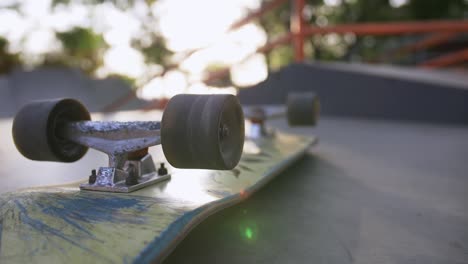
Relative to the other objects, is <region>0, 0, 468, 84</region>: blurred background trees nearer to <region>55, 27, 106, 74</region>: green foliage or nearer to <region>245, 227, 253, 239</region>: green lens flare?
<region>55, 27, 106, 74</region>: green foliage

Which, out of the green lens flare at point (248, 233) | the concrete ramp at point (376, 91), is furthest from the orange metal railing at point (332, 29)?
the green lens flare at point (248, 233)

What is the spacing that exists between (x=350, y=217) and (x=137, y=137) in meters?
0.83

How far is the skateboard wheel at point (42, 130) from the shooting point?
136cm

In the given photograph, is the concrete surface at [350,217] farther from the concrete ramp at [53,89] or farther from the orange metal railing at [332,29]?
the concrete ramp at [53,89]

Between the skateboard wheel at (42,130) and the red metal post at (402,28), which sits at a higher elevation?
the red metal post at (402,28)

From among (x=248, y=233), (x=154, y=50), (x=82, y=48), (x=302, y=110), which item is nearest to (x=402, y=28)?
(x=302, y=110)

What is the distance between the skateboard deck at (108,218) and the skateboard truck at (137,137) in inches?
3.9

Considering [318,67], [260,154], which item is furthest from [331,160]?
[318,67]

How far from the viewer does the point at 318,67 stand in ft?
18.7

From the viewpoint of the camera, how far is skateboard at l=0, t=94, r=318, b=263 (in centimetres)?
90

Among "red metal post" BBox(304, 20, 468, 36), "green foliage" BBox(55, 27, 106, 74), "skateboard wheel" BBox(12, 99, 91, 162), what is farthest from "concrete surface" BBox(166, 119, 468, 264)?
"green foliage" BBox(55, 27, 106, 74)

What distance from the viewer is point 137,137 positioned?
4.36ft

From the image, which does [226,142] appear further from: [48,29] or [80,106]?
[48,29]

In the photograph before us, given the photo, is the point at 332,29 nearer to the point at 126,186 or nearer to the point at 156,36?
the point at 126,186
